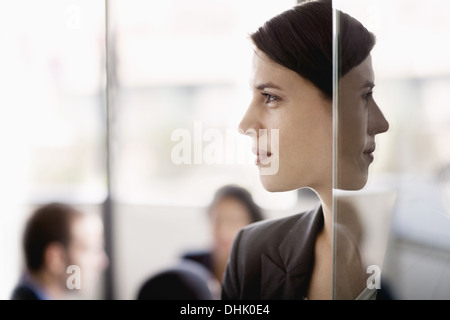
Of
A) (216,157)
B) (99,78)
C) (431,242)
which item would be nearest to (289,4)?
(216,157)

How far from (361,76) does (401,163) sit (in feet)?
0.62

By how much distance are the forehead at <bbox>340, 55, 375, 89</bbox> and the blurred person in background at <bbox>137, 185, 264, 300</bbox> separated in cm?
53

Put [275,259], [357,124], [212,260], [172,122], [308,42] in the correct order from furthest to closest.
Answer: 1. [172,122]
2. [212,260]
3. [275,259]
4. [308,42]
5. [357,124]

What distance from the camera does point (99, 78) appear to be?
172 cm

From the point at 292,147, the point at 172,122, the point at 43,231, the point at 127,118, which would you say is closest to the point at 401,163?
the point at 292,147

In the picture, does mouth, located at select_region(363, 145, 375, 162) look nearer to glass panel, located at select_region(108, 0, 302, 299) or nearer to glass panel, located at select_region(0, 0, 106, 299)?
glass panel, located at select_region(108, 0, 302, 299)

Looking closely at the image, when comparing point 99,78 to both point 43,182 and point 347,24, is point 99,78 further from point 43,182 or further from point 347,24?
point 347,24

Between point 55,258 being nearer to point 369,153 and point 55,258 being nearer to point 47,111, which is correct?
point 47,111

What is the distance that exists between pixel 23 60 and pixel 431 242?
1352 mm

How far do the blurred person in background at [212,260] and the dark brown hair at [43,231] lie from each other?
32cm

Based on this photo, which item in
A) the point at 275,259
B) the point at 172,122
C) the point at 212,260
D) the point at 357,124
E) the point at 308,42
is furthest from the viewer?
the point at 172,122

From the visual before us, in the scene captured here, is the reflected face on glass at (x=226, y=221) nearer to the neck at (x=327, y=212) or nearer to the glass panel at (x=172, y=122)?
the glass panel at (x=172, y=122)

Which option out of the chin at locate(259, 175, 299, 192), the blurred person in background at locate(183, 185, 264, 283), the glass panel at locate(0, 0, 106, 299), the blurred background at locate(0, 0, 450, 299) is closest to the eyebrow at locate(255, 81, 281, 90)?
the blurred background at locate(0, 0, 450, 299)

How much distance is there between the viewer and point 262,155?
1.25 m
